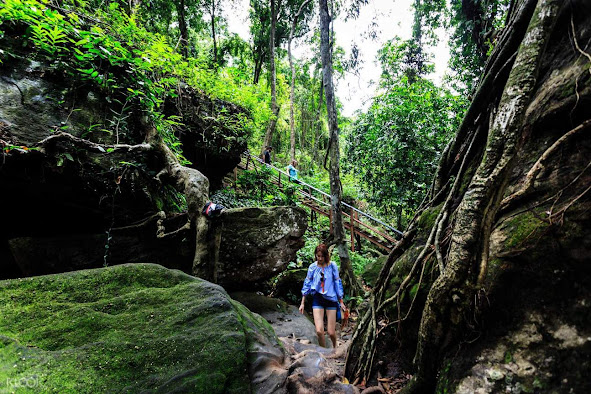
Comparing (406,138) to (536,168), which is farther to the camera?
(406,138)

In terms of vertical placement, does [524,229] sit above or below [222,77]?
below

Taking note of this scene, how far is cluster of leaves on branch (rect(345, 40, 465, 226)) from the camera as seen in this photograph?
6777 mm

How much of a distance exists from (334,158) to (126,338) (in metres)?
5.63

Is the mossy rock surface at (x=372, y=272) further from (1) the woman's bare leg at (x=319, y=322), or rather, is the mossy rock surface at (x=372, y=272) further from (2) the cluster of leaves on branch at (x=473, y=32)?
(2) the cluster of leaves on branch at (x=473, y=32)

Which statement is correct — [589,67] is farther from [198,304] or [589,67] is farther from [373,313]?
[198,304]

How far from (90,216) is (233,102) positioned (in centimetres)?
512

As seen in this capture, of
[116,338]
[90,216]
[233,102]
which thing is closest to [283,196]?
[233,102]

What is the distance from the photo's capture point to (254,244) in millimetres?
5566

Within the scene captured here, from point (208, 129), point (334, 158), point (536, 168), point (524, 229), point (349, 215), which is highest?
point (208, 129)

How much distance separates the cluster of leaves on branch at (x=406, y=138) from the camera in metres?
6.78

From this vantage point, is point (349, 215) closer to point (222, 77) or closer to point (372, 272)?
point (372, 272)

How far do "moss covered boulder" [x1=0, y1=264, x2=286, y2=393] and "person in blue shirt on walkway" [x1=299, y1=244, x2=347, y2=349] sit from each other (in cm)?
154

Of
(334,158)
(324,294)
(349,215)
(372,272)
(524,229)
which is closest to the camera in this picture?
(524,229)

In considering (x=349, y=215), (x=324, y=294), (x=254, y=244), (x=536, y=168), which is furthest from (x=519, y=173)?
(x=349, y=215)
